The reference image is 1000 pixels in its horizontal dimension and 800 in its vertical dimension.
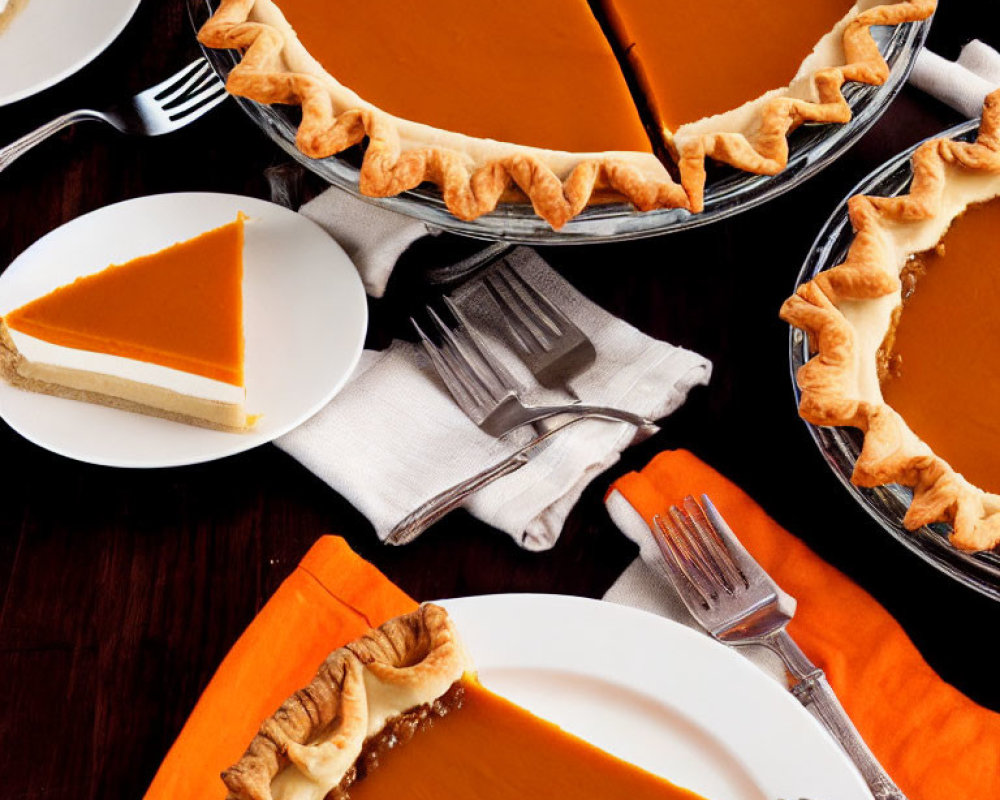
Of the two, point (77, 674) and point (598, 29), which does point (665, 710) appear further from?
point (598, 29)

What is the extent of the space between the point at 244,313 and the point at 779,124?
0.89 meters

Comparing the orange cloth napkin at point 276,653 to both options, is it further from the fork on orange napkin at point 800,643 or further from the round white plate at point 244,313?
the round white plate at point 244,313

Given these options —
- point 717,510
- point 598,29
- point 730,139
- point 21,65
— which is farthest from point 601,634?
point 21,65

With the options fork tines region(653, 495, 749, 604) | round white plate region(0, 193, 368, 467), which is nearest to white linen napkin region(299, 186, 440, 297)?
round white plate region(0, 193, 368, 467)

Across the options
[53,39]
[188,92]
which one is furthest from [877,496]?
[53,39]

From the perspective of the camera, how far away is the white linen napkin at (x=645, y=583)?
168 cm

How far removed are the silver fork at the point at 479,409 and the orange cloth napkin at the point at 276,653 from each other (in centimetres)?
9

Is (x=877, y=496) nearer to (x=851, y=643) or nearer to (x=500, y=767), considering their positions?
(x=851, y=643)

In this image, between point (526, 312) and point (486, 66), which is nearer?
point (486, 66)

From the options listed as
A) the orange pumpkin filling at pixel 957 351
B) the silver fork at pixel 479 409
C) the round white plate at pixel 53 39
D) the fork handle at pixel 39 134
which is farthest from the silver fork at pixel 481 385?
the round white plate at pixel 53 39

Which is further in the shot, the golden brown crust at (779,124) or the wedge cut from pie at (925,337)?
the golden brown crust at (779,124)

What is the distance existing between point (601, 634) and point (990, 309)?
72cm

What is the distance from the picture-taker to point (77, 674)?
1.64 metres

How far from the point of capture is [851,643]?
1.61m
